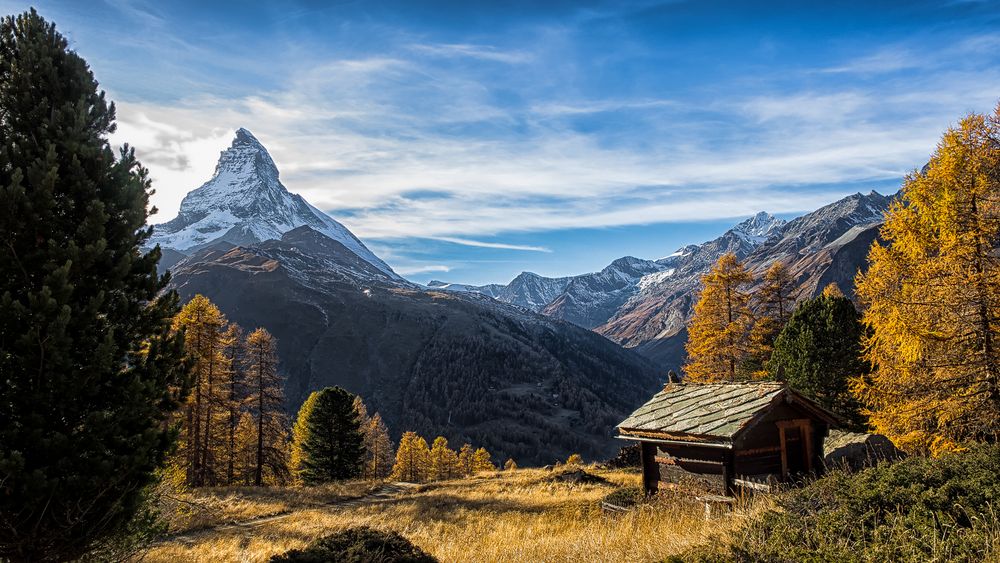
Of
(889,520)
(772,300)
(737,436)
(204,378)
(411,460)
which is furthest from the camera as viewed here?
(411,460)

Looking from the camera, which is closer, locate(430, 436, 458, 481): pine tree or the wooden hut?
the wooden hut

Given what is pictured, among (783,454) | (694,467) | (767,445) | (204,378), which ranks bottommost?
(694,467)

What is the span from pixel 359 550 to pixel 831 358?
24.6 meters

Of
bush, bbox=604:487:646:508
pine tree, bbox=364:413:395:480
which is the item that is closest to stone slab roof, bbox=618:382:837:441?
bush, bbox=604:487:646:508

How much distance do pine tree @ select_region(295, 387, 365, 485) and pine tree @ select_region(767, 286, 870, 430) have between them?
34417mm

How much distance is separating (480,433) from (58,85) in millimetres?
158925

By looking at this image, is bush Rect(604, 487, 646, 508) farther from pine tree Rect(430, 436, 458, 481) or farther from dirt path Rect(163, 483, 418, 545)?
pine tree Rect(430, 436, 458, 481)

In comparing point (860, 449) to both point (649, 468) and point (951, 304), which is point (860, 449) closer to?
point (951, 304)

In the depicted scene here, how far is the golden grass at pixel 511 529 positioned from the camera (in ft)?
25.0

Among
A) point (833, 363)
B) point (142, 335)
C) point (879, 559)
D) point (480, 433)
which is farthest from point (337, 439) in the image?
point (480, 433)

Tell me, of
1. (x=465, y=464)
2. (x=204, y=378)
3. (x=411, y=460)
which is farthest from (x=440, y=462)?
(x=204, y=378)

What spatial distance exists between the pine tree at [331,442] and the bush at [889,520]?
1643 inches

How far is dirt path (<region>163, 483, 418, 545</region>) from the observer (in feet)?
48.9

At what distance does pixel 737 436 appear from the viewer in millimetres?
11852
